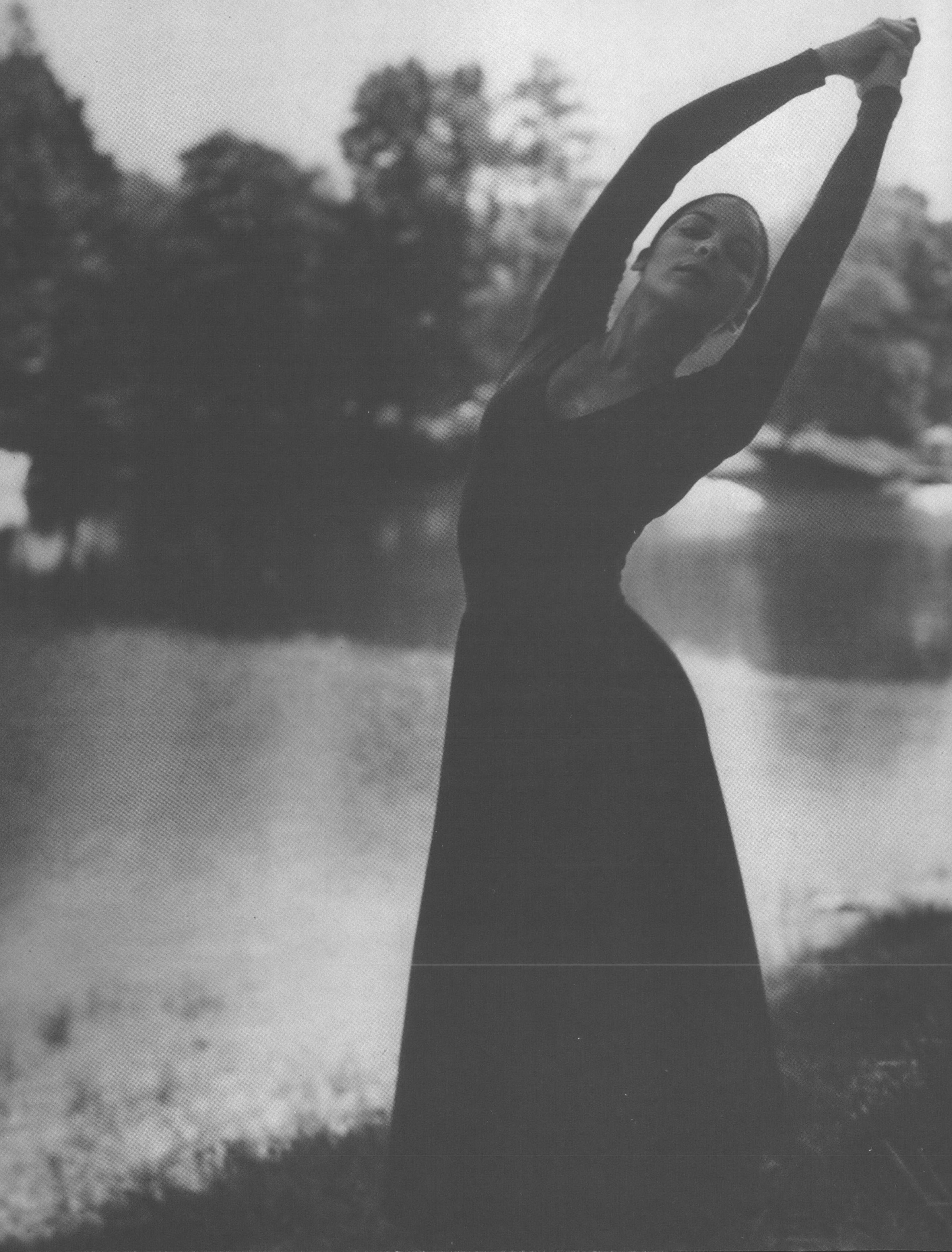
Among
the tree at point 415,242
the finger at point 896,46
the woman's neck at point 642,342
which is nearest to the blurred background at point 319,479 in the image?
the tree at point 415,242

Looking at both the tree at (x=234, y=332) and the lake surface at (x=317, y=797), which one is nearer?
the lake surface at (x=317, y=797)

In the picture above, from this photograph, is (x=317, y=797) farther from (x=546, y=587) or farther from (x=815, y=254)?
(x=815, y=254)

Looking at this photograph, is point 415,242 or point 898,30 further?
point 415,242

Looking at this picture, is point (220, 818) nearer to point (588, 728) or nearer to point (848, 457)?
point (588, 728)

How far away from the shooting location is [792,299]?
7.07ft

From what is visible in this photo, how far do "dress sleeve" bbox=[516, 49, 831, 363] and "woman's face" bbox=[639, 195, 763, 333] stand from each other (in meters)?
0.06

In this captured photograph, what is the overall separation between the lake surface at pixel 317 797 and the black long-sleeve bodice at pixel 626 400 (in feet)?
0.37

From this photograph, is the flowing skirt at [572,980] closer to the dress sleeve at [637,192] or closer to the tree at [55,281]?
the dress sleeve at [637,192]

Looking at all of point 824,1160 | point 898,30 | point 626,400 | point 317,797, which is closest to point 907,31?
point 898,30

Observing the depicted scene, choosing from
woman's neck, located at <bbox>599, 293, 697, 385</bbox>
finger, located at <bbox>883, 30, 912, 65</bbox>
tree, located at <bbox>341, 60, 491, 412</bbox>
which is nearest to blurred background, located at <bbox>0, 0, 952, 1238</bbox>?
tree, located at <bbox>341, 60, 491, 412</bbox>

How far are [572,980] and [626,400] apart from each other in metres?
1.08

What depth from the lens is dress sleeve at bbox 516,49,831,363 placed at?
2.18m

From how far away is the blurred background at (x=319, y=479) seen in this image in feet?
7.32

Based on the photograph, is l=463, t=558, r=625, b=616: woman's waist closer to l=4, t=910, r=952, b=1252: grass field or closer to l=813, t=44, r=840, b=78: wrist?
l=4, t=910, r=952, b=1252: grass field
